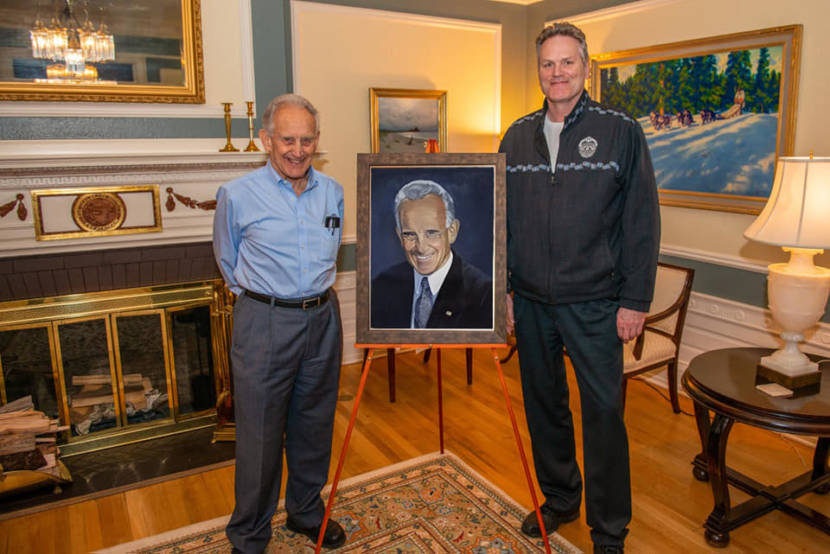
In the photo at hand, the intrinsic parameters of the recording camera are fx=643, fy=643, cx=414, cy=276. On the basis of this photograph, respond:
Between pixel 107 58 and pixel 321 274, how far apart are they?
1.85 metres

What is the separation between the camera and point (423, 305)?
7.50 ft

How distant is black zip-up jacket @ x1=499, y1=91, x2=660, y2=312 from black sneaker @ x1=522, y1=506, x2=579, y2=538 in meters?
0.88

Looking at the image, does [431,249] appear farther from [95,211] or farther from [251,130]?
[95,211]

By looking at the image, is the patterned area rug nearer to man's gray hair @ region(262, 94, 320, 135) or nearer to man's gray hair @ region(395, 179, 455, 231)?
man's gray hair @ region(395, 179, 455, 231)

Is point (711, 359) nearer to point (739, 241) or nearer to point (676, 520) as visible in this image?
point (676, 520)

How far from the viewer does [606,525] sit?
2.27 meters

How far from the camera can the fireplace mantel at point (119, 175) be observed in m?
2.97

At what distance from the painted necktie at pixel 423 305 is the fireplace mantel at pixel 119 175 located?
1569mm

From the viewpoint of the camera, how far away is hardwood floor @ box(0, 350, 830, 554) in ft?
8.32

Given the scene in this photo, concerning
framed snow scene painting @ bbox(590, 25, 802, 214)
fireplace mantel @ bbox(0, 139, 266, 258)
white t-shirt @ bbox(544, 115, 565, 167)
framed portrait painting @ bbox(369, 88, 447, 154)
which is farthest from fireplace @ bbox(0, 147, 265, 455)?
framed snow scene painting @ bbox(590, 25, 802, 214)

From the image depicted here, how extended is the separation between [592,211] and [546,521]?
1222 millimetres

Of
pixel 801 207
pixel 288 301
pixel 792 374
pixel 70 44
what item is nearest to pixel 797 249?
pixel 801 207

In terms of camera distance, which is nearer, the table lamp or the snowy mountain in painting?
the table lamp

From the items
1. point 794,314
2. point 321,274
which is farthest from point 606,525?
point 321,274
